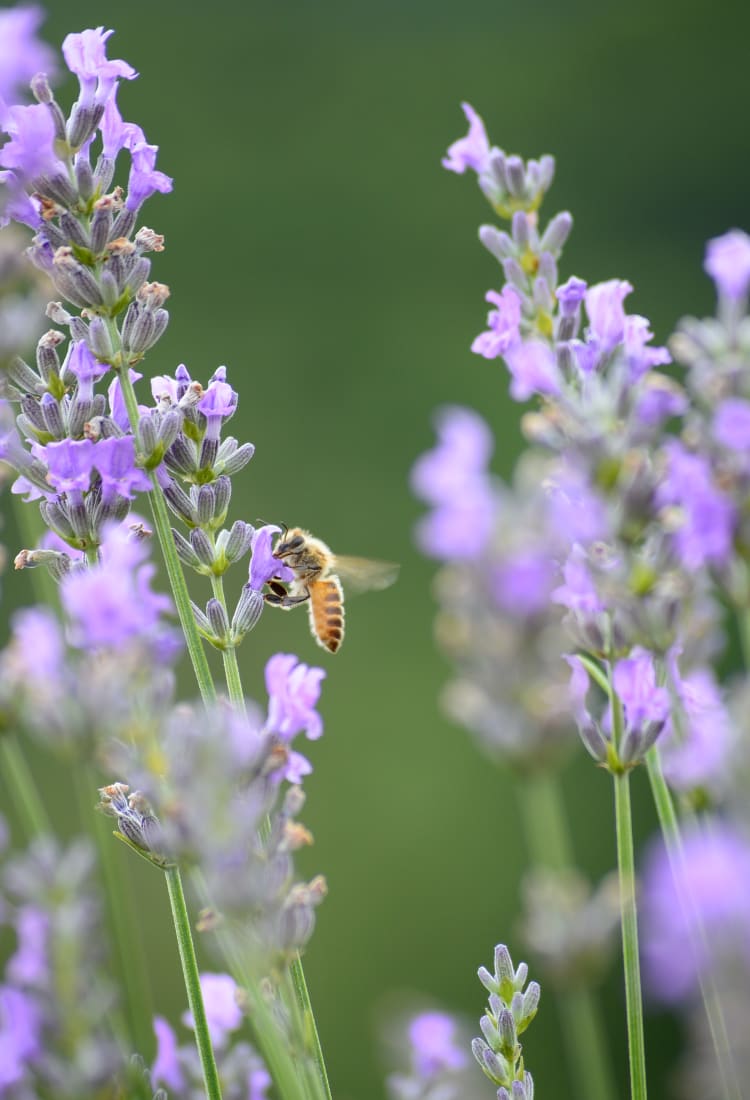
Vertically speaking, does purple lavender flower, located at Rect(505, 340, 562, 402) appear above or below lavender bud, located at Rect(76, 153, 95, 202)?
below

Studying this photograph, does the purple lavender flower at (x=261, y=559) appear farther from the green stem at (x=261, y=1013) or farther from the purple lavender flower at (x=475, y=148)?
the green stem at (x=261, y=1013)

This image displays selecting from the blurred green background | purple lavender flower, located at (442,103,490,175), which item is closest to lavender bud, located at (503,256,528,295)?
purple lavender flower, located at (442,103,490,175)

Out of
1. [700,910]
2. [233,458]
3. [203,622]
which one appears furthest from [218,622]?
[700,910]

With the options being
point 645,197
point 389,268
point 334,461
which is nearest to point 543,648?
point 334,461

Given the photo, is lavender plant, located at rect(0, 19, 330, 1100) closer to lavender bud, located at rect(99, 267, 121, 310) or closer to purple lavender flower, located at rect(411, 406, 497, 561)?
lavender bud, located at rect(99, 267, 121, 310)

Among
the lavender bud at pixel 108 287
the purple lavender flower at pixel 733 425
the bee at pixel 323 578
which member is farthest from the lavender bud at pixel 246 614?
the bee at pixel 323 578

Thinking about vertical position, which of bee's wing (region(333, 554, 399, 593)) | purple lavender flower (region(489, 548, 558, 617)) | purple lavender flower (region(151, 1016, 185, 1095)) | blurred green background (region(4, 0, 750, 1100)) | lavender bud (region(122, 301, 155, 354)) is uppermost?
blurred green background (region(4, 0, 750, 1100))

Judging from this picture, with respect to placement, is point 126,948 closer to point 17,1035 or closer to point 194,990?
point 194,990

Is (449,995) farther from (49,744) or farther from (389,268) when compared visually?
(49,744)
